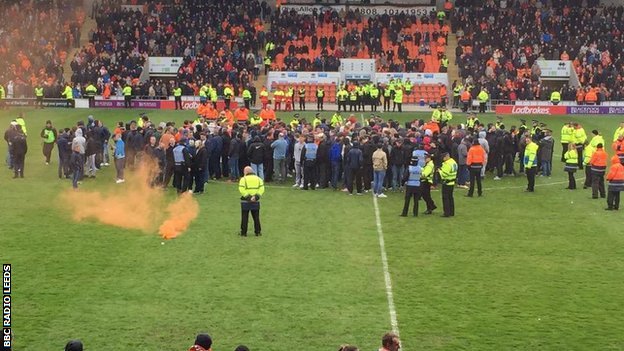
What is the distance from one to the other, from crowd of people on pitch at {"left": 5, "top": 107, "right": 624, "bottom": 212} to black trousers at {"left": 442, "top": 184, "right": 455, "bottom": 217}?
4.87 ft

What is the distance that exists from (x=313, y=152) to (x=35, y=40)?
124 feet

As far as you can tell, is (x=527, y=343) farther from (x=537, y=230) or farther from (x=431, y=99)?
(x=431, y=99)

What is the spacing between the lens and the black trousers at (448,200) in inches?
1120

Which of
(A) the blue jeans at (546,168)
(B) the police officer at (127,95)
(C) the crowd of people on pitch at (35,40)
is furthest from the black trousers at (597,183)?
(C) the crowd of people on pitch at (35,40)

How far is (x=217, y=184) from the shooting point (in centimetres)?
3381

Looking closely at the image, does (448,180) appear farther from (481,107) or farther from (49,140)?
(481,107)

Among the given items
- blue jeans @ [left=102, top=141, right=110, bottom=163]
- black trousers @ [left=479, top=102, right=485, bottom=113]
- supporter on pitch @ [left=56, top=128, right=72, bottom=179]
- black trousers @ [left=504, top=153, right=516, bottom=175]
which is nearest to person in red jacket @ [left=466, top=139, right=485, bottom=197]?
black trousers @ [left=504, top=153, right=516, bottom=175]

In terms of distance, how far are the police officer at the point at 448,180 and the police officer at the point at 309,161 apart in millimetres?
5562

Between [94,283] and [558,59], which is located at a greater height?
[558,59]

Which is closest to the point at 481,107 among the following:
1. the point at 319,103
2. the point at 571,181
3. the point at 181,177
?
the point at 319,103

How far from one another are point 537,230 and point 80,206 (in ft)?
40.6

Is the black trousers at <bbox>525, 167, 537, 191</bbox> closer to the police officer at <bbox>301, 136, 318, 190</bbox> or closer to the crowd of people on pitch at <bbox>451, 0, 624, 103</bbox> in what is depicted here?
the police officer at <bbox>301, 136, 318, 190</bbox>

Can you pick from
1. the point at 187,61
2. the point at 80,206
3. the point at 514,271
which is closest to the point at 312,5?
the point at 187,61

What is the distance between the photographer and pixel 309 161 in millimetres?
32969
